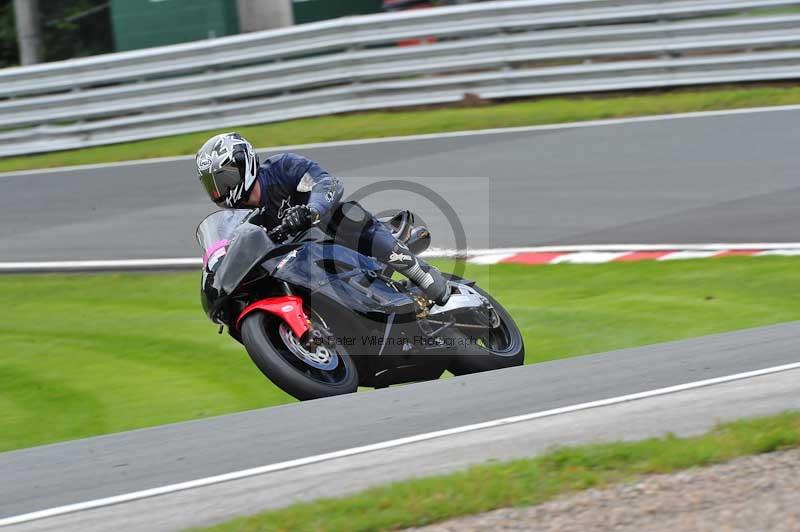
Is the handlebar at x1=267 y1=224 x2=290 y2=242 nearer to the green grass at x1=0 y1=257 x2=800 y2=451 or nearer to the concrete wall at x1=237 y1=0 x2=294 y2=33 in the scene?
the green grass at x1=0 y1=257 x2=800 y2=451

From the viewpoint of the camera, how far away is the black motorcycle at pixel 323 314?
19.1 feet

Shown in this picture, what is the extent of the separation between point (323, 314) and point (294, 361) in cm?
34

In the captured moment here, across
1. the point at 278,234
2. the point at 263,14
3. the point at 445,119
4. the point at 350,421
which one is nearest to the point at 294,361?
the point at 350,421

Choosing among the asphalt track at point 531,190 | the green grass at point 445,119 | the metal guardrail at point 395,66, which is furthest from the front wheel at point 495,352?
the metal guardrail at point 395,66

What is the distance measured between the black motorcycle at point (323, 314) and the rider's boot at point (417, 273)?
0.15 ft

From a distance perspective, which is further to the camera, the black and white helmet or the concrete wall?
the concrete wall

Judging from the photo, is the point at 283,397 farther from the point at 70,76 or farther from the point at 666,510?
the point at 70,76

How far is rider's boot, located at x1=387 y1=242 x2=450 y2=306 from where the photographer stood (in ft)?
21.2

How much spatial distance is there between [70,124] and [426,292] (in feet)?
38.5

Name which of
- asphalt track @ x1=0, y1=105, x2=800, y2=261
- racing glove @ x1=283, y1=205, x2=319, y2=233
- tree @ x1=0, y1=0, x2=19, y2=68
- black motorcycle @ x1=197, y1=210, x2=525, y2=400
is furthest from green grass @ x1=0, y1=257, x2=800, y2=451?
tree @ x1=0, y1=0, x2=19, y2=68

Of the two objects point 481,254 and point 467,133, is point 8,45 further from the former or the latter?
point 481,254

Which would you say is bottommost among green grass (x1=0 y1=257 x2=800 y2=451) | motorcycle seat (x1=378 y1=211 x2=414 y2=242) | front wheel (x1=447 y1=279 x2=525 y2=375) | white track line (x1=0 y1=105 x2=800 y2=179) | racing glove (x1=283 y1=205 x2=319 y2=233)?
green grass (x1=0 y1=257 x2=800 y2=451)

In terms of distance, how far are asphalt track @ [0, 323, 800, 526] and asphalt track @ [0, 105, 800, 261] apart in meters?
3.69

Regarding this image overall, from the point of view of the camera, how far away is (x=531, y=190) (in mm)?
11766
